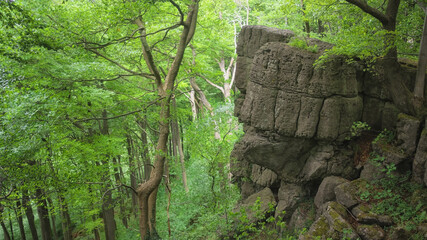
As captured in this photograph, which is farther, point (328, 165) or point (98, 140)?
point (98, 140)

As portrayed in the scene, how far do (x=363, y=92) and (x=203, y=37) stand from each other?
27.3 feet

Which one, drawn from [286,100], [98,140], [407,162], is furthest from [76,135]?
[407,162]

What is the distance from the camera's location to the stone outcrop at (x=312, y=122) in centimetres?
860

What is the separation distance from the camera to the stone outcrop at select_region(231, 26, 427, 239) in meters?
8.60

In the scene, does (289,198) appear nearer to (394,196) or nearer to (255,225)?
(255,225)

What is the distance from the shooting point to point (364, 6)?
669 centimetres

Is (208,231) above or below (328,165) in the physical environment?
below

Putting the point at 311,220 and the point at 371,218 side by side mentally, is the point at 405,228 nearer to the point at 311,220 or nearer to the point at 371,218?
the point at 371,218

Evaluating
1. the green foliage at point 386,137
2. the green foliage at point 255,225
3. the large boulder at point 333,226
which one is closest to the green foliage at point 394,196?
the green foliage at point 386,137

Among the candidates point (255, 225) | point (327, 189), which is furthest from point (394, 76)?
point (255, 225)

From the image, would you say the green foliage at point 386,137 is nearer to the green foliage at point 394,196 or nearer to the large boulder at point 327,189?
the green foliage at point 394,196

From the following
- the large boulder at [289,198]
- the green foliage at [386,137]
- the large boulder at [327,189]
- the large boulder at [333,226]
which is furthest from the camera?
the large boulder at [289,198]

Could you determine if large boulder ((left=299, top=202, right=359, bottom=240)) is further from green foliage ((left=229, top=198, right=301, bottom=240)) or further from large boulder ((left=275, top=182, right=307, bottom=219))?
large boulder ((left=275, top=182, right=307, bottom=219))

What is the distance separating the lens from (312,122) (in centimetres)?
899
